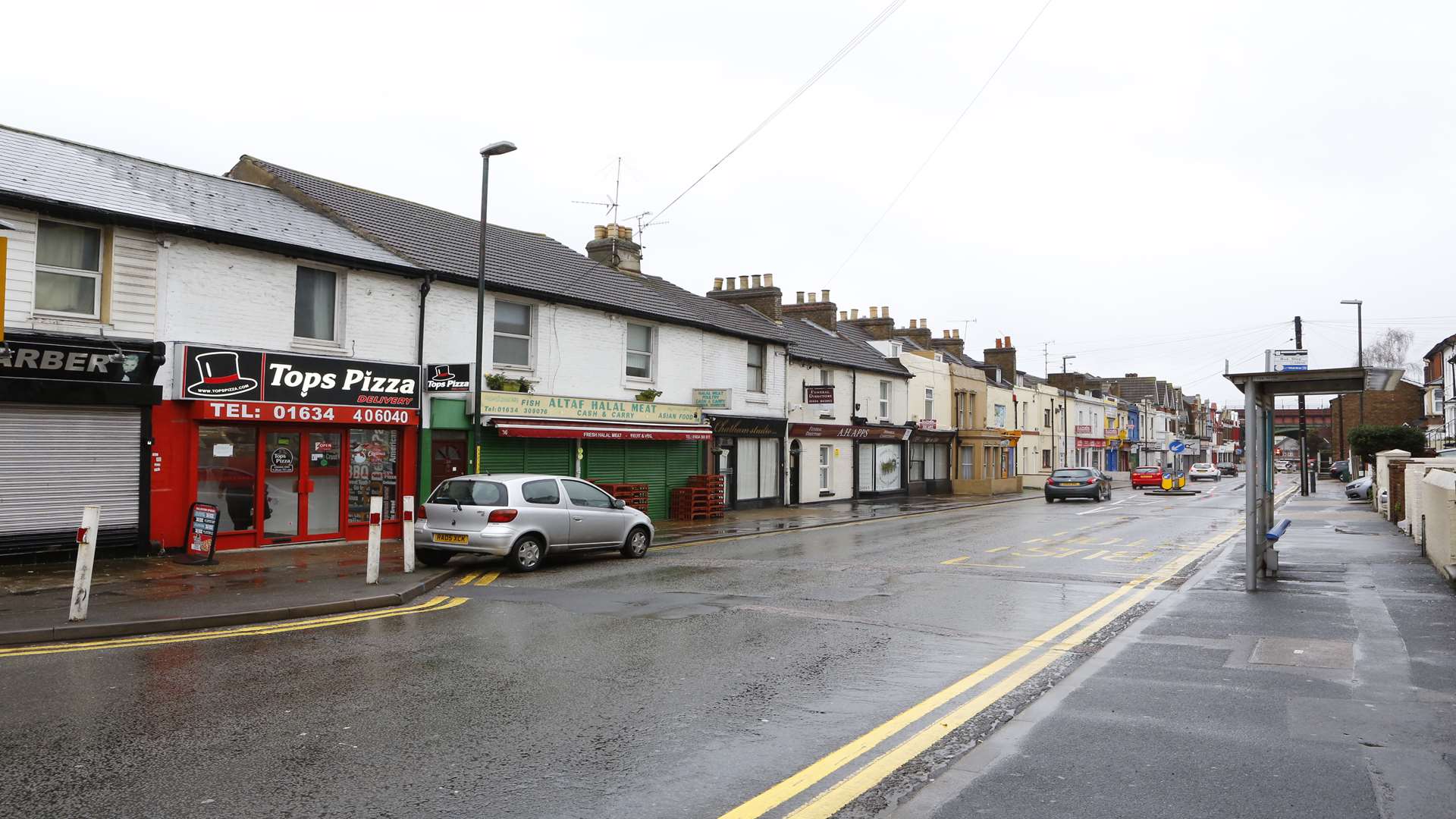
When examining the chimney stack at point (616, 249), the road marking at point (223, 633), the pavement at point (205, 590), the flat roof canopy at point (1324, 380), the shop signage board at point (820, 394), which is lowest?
the road marking at point (223, 633)

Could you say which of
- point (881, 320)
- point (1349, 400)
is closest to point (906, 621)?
point (881, 320)

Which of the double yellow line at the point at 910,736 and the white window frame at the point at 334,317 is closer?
the double yellow line at the point at 910,736

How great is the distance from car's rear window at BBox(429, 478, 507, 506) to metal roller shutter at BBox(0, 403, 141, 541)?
475 centimetres

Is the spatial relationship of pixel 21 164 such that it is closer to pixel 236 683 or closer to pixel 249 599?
pixel 249 599

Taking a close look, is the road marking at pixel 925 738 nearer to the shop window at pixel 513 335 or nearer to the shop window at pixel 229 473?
the shop window at pixel 229 473

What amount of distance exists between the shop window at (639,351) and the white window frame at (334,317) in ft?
27.2

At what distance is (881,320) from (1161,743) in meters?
39.6

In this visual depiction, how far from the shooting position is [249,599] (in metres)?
10.9

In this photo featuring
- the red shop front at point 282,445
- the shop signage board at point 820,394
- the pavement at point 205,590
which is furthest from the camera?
the shop signage board at point 820,394

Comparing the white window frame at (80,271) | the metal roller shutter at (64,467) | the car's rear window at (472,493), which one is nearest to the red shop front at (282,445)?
the metal roller shutter at (64,467)

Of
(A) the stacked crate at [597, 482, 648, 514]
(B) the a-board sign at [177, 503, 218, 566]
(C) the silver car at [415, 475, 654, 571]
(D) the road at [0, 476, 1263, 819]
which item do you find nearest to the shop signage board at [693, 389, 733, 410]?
(A) the stacked crate at [597, 482, 648, 514]

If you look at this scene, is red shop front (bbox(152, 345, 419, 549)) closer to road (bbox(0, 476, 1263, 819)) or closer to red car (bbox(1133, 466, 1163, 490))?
road (bbox(0, 476, 1263, 819))

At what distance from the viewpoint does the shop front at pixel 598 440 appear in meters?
20.0

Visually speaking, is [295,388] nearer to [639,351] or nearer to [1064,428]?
[639,351]
